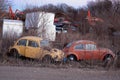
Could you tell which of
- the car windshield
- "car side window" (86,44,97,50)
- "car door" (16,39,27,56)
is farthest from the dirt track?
"car door" (16,39,27,56)

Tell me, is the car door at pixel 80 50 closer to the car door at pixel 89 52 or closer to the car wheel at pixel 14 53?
the car door at pixel 89 52

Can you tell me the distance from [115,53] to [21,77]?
6729 mm

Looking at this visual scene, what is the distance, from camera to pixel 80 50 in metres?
19.2

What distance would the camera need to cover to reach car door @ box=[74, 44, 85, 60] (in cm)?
1866

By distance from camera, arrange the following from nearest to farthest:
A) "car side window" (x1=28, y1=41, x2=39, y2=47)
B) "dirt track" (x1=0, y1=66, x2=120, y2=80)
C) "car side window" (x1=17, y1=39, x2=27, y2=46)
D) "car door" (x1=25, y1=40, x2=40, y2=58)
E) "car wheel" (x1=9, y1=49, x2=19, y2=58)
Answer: "dirt track" (x1=0, y1=66, x2=120, y2=80), "car door" (x1=25, y1=40, x2=40, y2=58), "car wheel" (x1=9, y1=49, x2=19, y2=58), "car side window" (x1=28, y1=41, x2=39, y2=47), "car side window" (x1=17, y1=39, x2=27, y2=46)

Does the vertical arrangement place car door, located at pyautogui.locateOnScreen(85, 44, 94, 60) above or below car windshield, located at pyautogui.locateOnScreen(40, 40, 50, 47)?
below

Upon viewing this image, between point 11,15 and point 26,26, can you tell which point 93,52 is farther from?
point 11,15

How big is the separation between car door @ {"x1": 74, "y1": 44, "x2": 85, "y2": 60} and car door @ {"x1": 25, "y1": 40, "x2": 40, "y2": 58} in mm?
2461

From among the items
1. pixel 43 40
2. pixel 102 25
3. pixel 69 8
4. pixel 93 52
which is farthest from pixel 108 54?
pixel 69 8

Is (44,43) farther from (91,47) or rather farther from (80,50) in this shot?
(91,47)

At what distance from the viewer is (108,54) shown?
18.7 meters

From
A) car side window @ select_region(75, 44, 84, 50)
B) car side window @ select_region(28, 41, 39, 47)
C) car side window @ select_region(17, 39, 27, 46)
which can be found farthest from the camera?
car side window @ select_region(75, 44, 84, 50)

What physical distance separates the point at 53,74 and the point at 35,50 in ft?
16.0

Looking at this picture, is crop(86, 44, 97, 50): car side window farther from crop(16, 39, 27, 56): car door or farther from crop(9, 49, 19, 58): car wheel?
crop(9, 49, 19, 58): car wheel
